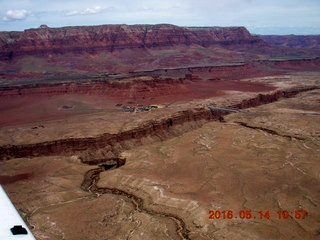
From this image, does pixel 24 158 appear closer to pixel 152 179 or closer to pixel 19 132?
pixel 19 132

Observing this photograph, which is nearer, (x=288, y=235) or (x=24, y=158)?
(x=288, y=235)

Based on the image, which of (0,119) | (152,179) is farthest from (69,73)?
(152,179)

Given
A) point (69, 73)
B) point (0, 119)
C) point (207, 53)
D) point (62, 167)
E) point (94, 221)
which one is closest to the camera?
point (94, 221)

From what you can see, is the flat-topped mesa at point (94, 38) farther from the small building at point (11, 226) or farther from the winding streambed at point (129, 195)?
the small building at point (11, 226)
